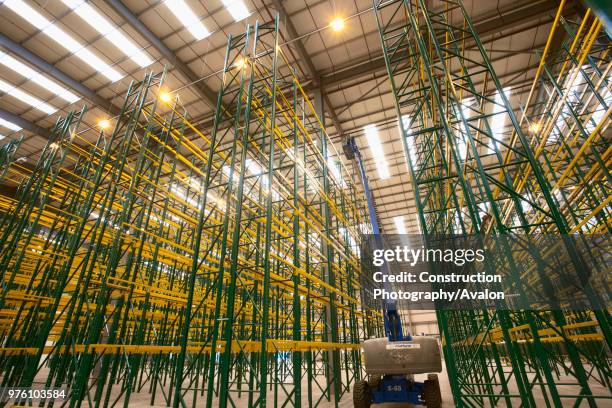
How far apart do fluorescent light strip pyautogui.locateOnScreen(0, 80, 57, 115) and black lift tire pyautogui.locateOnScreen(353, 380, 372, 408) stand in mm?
19703

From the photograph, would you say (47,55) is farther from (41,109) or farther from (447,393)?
(447,393)

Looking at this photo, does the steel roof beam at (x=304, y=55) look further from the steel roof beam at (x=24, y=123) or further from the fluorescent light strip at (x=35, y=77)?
the steel roof beam at (x=24, y=123)

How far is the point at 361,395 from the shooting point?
8117 millimetres

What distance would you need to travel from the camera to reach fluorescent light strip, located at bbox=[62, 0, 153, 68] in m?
12.7

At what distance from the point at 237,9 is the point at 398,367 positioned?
14208 mm

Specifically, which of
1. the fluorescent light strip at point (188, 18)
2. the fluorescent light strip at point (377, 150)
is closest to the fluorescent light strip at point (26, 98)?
the fluorescent light strip at point (188, 18)

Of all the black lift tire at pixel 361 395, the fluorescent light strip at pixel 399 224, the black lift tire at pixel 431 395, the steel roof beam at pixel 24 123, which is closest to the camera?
the black lift tire at pixel 431 395

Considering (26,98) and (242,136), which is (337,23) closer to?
(242,136)

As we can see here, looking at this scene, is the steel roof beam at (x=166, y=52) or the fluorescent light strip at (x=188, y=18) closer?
the steel roof beam at (x=166, y=52)

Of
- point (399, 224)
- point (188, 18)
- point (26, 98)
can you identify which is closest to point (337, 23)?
point (188, 18)

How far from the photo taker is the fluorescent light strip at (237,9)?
12.9 m

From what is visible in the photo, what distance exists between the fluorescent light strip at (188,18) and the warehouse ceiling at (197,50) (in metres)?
0.05

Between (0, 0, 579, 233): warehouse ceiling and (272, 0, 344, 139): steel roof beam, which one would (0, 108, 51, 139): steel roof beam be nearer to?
(0, 0, 579, 233): warehouse ceiling

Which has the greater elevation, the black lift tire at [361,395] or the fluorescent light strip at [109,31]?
the fluorescent light strip at [109,31]
